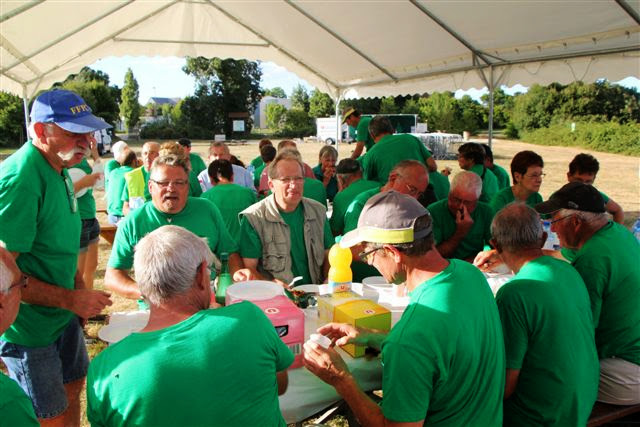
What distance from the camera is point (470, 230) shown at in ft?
12.9

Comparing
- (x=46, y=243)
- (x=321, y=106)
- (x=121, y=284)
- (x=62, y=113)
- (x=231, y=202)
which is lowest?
(x=121, y=284)

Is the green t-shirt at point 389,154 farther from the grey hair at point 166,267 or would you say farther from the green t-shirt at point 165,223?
the grey hair at point 166,267

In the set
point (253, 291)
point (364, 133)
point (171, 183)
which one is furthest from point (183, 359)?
point (364, 133)

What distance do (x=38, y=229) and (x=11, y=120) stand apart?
33.2 metres

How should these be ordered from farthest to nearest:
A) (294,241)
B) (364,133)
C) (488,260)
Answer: (364,133) < (294,241) < (488,260)

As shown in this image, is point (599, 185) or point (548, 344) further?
point (599, 185)

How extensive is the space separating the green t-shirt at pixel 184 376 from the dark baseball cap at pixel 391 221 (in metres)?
0.60

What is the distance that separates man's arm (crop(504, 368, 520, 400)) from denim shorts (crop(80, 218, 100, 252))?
4343 millimetres

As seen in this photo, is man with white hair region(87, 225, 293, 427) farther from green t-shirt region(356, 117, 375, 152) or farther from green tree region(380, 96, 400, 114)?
green tree region(380, 96, 400, 114)

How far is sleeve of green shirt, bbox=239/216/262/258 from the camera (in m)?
3.19

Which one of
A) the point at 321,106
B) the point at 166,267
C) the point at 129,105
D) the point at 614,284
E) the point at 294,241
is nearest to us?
the point at 166,267

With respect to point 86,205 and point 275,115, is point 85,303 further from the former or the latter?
point 275,115

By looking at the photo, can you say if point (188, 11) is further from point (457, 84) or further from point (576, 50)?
point (576, 50)

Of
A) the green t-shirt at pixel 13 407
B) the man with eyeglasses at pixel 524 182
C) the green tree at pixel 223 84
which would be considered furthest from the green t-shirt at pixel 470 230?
the green tree at pixel 223 84
